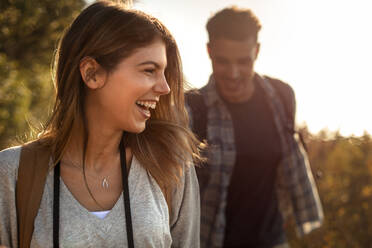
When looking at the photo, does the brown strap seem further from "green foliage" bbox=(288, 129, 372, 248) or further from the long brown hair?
"green foliage" bbox=(288, 129, 372, 248)

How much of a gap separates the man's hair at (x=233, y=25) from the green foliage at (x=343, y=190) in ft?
6.96

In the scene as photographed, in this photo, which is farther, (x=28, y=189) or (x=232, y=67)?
(x=232, y=67)

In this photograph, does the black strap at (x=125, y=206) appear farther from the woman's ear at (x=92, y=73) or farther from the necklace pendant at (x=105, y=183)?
the woman's ear at (x=92, y=73)

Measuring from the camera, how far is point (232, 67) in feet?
14.3

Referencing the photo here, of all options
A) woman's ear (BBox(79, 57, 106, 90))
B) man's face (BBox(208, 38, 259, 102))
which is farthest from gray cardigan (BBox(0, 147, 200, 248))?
man's face (BBox(208, 38, 259, 102))

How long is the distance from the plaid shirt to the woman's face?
1403mm

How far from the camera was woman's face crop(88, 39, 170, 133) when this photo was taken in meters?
2.50

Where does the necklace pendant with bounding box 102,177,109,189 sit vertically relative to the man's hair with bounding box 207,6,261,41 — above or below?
below

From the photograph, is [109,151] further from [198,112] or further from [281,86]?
[281,86]

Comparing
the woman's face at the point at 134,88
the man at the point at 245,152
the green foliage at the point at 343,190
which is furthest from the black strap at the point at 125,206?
the green foliage at the point at 343,190

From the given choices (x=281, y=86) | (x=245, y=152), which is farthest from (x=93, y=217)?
(x=281, y=86)

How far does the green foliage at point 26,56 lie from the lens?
245 inches

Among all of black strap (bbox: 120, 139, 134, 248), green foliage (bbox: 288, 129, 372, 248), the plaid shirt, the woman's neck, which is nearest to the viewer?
black strap (bbox: 120, 139, 134, 248)

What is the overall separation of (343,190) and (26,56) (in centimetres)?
624
